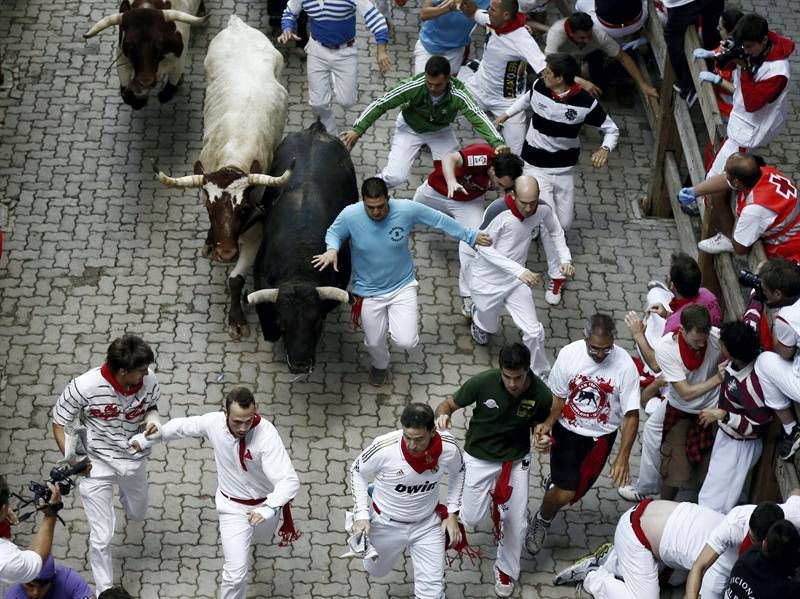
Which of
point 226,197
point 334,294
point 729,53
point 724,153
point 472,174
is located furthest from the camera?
point 472,174

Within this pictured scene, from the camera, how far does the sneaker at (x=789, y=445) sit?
1002 cm

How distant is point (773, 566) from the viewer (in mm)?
8867

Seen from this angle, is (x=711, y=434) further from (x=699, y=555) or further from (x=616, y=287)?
(x=616, y=287)

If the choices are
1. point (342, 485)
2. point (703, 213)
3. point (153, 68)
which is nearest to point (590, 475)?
point (342, 485)

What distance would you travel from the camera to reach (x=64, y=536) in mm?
11156

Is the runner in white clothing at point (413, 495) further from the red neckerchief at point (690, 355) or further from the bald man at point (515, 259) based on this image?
the bald man at point (515, 259)

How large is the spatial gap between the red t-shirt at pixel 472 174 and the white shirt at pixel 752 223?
260 cm

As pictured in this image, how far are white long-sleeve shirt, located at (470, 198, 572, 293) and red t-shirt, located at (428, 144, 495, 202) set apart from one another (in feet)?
2.48

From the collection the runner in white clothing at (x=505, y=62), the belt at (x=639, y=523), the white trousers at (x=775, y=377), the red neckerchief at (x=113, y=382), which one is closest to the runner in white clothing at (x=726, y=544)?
the belt at (x=639, y=523)

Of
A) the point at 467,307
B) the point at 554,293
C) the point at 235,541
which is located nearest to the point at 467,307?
the point at 467,307

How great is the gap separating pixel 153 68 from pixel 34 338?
11.1 ft

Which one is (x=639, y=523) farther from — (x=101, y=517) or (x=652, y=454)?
(x=101, y=517)

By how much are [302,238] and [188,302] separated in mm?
1462

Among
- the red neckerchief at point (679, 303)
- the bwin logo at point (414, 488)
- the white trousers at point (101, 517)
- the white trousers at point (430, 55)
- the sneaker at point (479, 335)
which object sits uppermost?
the red neckerchief at point (679, 303)
